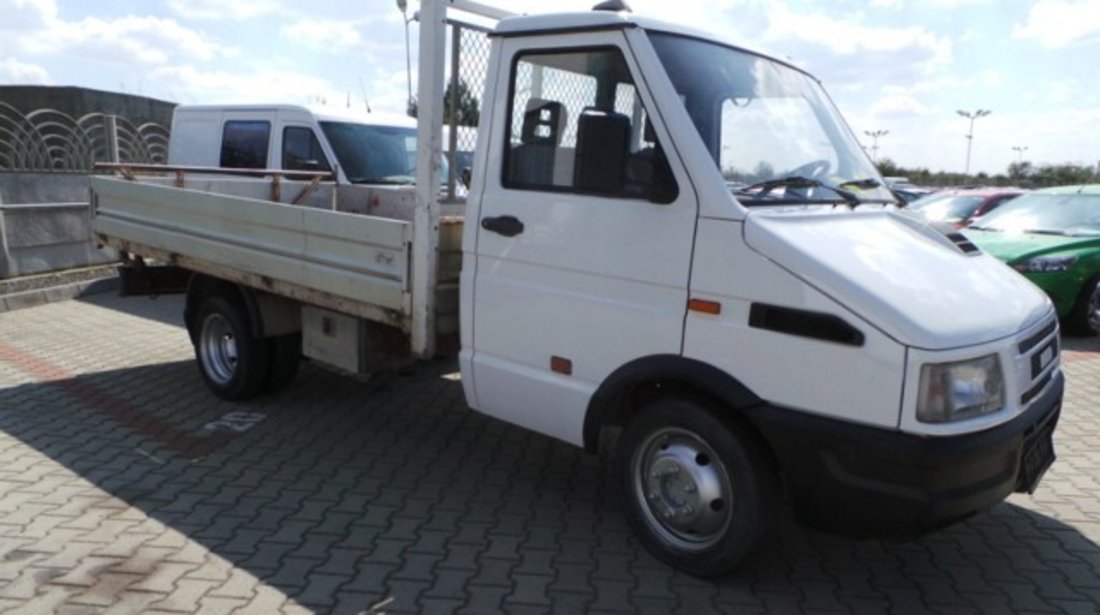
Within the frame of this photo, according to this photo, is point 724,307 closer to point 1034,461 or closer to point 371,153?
point 1034,461

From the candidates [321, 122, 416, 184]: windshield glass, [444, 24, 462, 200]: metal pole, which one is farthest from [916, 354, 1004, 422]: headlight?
[321, 122, 416, 184]: windshield glass

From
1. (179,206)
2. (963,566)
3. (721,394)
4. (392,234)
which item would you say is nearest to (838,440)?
(721,394)

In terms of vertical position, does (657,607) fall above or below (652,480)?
below

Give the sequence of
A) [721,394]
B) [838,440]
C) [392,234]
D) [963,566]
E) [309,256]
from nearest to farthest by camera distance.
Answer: [838,440], [721,394], [963,566], [392,234], [309,256]

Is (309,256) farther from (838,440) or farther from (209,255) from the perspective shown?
(838,440)

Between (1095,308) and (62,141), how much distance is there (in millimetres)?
12551

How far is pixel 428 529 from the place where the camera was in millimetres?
4012

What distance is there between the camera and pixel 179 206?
5.71 metres

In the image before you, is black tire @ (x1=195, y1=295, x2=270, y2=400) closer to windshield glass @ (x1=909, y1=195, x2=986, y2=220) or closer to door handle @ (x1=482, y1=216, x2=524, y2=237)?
door handle @ (x1=482, y1=216, x2=524, y2=237)

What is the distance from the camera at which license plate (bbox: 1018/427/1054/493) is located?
329cm

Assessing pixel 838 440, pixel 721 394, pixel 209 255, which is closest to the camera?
pixel 838 440

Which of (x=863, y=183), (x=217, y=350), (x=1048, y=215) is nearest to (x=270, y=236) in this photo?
(x=217, y=350)

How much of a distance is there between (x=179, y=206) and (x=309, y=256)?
60.6 inches

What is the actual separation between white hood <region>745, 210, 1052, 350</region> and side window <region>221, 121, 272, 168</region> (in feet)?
23.8
